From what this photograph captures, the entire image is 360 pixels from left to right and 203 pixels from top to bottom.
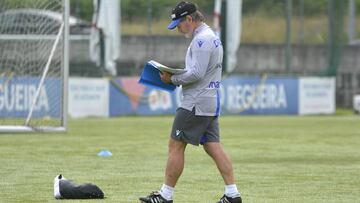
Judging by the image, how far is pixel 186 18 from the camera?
1066 centimetres

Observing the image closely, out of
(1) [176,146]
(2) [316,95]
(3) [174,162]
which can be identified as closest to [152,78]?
(1) [176,146]

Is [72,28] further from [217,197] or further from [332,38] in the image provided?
[217,197]

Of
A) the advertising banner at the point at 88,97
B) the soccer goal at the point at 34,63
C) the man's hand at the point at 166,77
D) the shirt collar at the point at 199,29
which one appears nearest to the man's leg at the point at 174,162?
the man's hand at the point at 166,77

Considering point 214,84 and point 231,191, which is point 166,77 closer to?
point 214,84

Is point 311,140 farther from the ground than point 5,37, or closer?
closer

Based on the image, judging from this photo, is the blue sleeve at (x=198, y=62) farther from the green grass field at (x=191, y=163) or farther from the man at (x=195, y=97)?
the green grass field at (x=191, y=163)

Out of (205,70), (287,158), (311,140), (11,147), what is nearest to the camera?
(205,70)

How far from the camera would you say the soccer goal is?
73.8 ft

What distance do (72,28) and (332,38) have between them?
29.2 ft

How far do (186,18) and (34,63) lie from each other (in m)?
13.5

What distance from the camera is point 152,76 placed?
11.1 meters

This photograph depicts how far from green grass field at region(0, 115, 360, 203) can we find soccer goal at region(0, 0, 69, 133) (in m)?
0.84

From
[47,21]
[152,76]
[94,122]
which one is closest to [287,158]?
[152,76]

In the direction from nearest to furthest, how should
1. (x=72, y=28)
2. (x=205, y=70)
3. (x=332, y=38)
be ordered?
(x=205, y=70)
(x=72, y=28)
(x=332, y=38)
